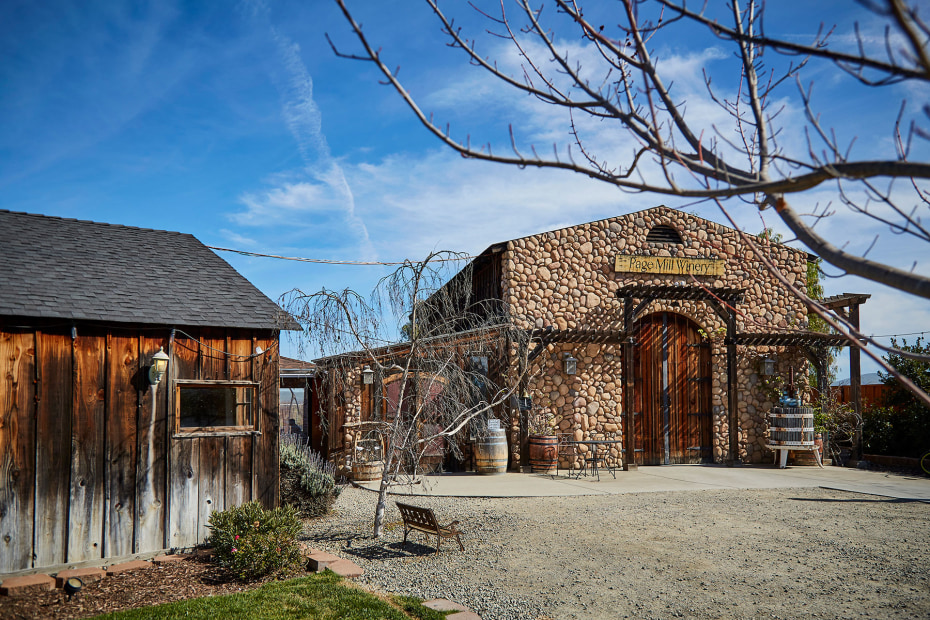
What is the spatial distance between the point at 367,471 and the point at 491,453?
2.42 meters

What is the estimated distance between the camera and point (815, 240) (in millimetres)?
1892

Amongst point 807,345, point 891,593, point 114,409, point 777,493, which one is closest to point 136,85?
point 114,409

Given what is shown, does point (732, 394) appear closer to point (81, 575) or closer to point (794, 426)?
point (794, 426)

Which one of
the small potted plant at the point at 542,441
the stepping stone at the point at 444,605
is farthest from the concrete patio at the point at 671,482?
the stepping stone at the point at 444,605

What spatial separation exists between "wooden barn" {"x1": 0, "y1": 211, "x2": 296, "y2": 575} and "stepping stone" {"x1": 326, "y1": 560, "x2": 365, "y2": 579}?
172 centimetres

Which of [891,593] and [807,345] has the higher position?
[807,345]

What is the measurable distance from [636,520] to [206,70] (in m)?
8.72

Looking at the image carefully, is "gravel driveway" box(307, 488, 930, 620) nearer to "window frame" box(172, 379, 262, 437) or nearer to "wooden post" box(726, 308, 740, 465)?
"window frame" box(172, 379, 262, 437)

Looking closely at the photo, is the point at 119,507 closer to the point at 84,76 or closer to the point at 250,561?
the point at 250,561

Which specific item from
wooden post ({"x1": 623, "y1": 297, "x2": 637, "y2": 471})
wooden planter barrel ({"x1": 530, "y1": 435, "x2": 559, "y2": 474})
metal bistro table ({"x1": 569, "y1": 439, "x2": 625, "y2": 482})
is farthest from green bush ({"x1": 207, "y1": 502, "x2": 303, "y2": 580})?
wooden post ({"x1": 623, "y1": 297, "x2": 637, "y2": 471})

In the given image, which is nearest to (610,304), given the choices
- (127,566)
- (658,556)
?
(658,556)

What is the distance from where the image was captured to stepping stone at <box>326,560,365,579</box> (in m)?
6.00

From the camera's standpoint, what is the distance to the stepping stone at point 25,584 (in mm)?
5512

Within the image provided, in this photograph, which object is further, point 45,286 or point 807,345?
point 807,345
